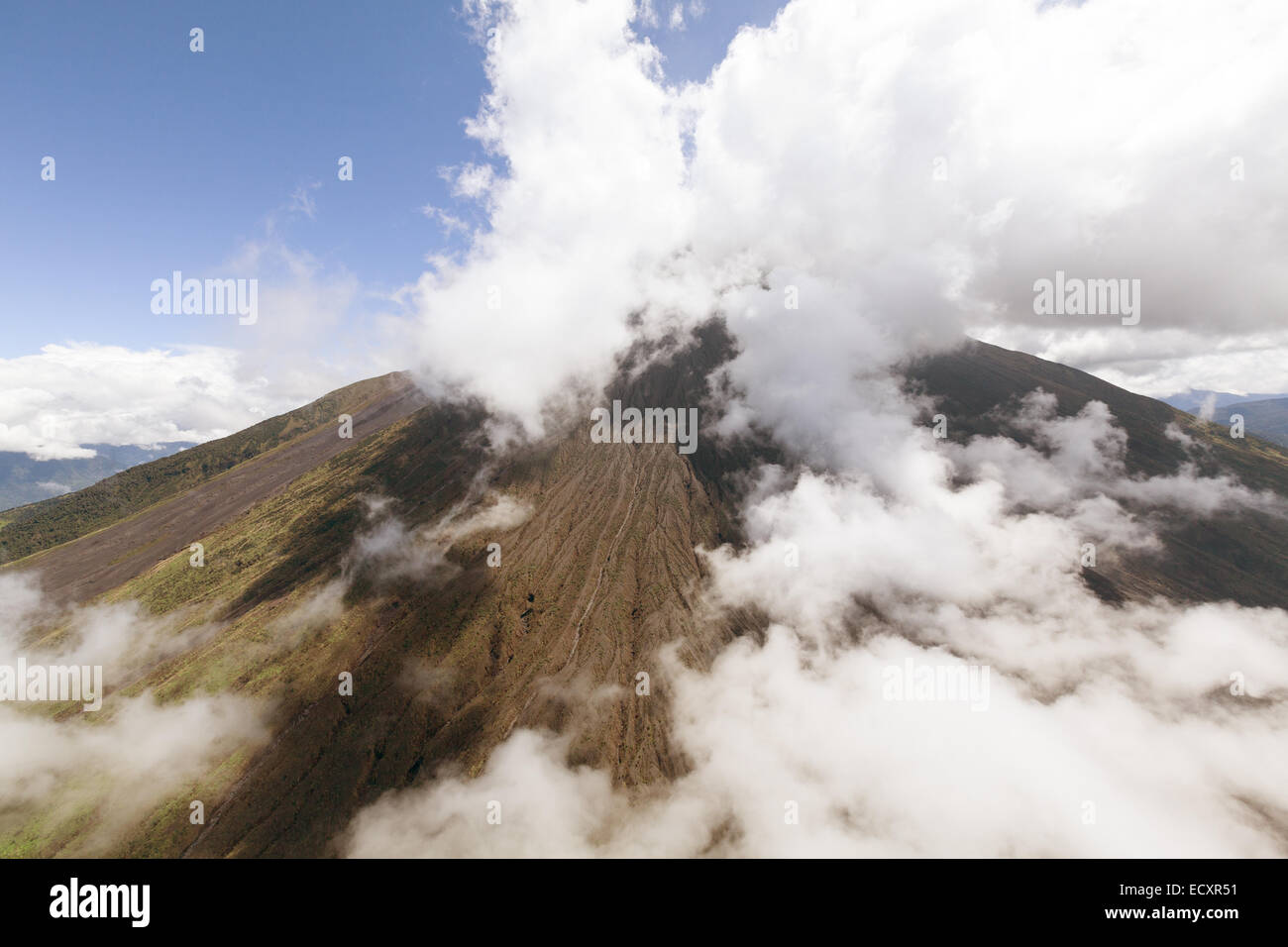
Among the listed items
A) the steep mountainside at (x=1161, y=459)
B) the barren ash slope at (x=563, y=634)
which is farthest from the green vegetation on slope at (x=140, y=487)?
the steep mountainside at (x=1161, y=459)

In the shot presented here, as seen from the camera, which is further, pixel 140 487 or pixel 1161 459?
pixel 140 487

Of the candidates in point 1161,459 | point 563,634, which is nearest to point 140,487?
point 563,634

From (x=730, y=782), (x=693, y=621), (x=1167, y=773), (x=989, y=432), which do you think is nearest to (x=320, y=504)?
(x=693, y=621)

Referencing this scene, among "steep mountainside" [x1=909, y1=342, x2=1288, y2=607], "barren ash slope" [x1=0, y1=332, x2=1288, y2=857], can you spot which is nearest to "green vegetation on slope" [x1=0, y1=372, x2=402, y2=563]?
"barren ash slope" [x1=0, y1=332, x2=1288, y2=857]

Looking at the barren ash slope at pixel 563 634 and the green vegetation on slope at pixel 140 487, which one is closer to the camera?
the barren ash slope at pixel 563 634

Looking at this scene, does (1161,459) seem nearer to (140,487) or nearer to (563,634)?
(563,634)

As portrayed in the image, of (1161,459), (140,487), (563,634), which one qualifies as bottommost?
(563,634)

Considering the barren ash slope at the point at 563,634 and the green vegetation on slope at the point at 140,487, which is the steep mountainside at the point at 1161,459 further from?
the green vegetation on slope at the point at 140,487
